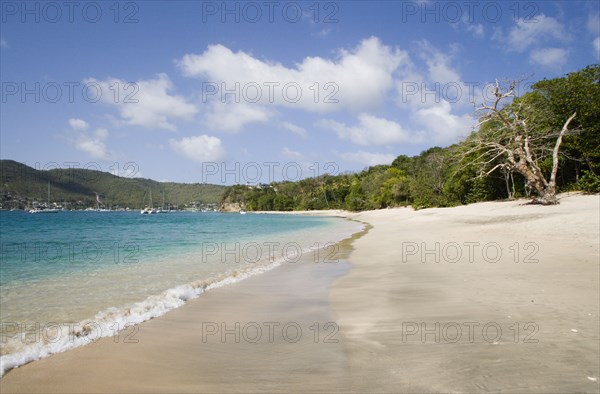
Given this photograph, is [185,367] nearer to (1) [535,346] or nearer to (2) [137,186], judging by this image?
(1) [535,346]

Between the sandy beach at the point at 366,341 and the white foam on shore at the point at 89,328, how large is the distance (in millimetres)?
174

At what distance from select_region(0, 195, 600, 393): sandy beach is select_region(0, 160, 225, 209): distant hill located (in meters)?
137

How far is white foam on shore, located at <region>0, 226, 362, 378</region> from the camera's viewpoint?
376 cm

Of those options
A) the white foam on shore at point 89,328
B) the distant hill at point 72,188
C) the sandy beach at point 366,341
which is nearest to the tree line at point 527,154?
the sandy beach at point 366,341

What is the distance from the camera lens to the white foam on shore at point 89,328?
12.3 feet

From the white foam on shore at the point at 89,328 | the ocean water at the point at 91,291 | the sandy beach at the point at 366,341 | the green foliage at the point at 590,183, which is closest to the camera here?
the sandy beach at the point at 366,341

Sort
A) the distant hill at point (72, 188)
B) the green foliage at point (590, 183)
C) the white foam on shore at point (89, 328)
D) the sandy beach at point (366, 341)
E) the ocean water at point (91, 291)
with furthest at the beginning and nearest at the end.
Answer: the distant hill at point (72, 188) → the green foliage at point (590, 183) → the ocean water at point (91, 291) → the white foam on shore at point (89, 328) → the sandy beach at point (366, 341)

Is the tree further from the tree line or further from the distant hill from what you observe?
the distant hill

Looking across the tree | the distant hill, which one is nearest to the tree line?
the tree

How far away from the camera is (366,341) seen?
402 cm

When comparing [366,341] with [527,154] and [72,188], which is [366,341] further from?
[72,188]

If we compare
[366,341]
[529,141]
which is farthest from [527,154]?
[366,341]

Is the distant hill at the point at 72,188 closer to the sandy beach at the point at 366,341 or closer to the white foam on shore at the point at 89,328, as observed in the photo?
the white foam on shore at the point at 89,328

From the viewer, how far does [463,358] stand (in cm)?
339
